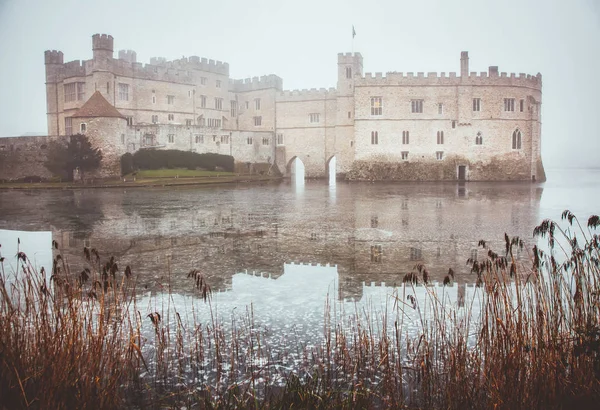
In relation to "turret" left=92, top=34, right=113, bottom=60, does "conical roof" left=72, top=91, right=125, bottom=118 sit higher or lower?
lower

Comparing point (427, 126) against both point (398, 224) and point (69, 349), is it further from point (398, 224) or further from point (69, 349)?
point (69, 349)

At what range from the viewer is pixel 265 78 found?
2202 inches

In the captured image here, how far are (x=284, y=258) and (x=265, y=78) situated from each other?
47.4 meters

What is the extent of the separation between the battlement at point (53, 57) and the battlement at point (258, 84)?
16.9m

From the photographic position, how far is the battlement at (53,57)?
49812 mm

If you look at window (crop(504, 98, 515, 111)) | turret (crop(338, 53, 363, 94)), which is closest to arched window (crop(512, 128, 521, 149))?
window (crop(504, 98, 515, 111))

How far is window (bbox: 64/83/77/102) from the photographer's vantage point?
47250 millimetres

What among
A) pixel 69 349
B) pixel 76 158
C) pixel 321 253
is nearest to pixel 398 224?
pixel 321 253

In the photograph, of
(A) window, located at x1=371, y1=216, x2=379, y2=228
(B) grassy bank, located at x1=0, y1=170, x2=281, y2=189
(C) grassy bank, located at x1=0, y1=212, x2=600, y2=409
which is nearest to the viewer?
(C) grassy bank, located at x1=0, y1=212, x2=600, y2=409

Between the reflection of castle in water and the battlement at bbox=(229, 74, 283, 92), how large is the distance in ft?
117

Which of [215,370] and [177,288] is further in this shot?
[177,288]

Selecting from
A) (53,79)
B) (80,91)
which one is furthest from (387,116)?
Result: (53,79)

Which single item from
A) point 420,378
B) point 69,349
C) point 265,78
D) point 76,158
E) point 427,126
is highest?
point 265,78

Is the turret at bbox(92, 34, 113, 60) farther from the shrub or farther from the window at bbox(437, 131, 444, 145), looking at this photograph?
the window at bbox(437, 131, 444, 145)
